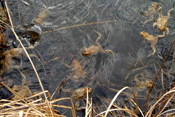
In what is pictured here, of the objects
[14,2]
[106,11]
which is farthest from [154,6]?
[14,2]

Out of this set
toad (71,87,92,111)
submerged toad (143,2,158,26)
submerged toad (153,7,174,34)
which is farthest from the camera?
submerged toad (143,2,158,26)

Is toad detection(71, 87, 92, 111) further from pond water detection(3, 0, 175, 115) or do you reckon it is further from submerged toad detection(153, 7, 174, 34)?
submerged toad detection(153, 7, 174, 34)

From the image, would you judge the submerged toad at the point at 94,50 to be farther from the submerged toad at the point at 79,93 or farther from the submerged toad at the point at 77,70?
the submerged toad at the point at 79,93

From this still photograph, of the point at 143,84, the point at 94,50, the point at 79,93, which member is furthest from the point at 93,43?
the point at 143,84

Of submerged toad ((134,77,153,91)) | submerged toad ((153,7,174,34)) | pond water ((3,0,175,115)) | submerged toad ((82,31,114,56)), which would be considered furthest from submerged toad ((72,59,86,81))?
submerged toad ((153,7,174,34))

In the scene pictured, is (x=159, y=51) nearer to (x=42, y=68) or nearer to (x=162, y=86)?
(x=162, y=86)

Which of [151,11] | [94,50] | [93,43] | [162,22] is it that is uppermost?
[151,11]

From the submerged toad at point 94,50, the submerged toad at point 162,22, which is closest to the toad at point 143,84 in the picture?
the submerged toad at point 94,50

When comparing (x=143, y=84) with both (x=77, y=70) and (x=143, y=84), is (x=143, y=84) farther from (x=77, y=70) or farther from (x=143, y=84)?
(x=77, y=70)
